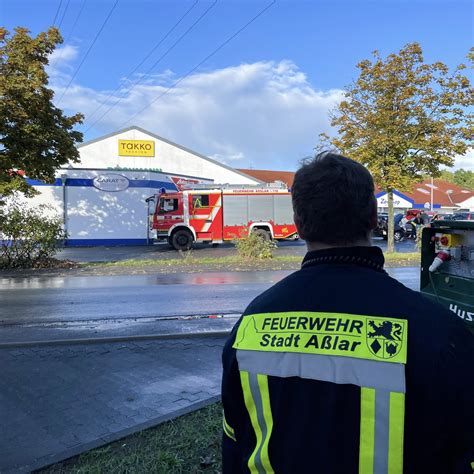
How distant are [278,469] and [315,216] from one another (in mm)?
705

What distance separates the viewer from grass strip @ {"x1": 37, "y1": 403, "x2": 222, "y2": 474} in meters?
2.88

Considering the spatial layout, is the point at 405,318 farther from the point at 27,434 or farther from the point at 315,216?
the point at 27,434

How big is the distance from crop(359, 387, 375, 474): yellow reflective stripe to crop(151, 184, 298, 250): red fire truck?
1975 cm

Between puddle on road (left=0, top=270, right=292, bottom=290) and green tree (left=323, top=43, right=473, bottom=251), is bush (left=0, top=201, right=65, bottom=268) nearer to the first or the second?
puddle on road (left=0, top=270, right=292, bottom=290)

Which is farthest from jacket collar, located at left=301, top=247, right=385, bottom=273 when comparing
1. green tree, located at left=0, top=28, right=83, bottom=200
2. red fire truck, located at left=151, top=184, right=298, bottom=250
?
red fire truck, located at left=151, top=184, right=298, bottom=250

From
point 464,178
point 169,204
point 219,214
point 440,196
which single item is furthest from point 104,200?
point 464,178

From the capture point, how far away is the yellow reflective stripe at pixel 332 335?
1160mm

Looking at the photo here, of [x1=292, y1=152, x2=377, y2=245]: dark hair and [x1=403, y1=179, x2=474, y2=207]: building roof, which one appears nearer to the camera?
[x1=292, y1=152, x2=377, y2=245]: dark hair

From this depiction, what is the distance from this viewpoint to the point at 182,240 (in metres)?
21.1

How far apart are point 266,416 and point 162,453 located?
6.65 ft

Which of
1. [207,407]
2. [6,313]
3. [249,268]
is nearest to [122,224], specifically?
[249,268]

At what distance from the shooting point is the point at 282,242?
83.8ft

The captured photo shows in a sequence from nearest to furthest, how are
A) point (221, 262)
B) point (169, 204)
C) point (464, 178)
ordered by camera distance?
point (221, 262), point (169, 204), point (464, 178)

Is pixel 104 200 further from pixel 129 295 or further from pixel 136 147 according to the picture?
pixel 129 295
